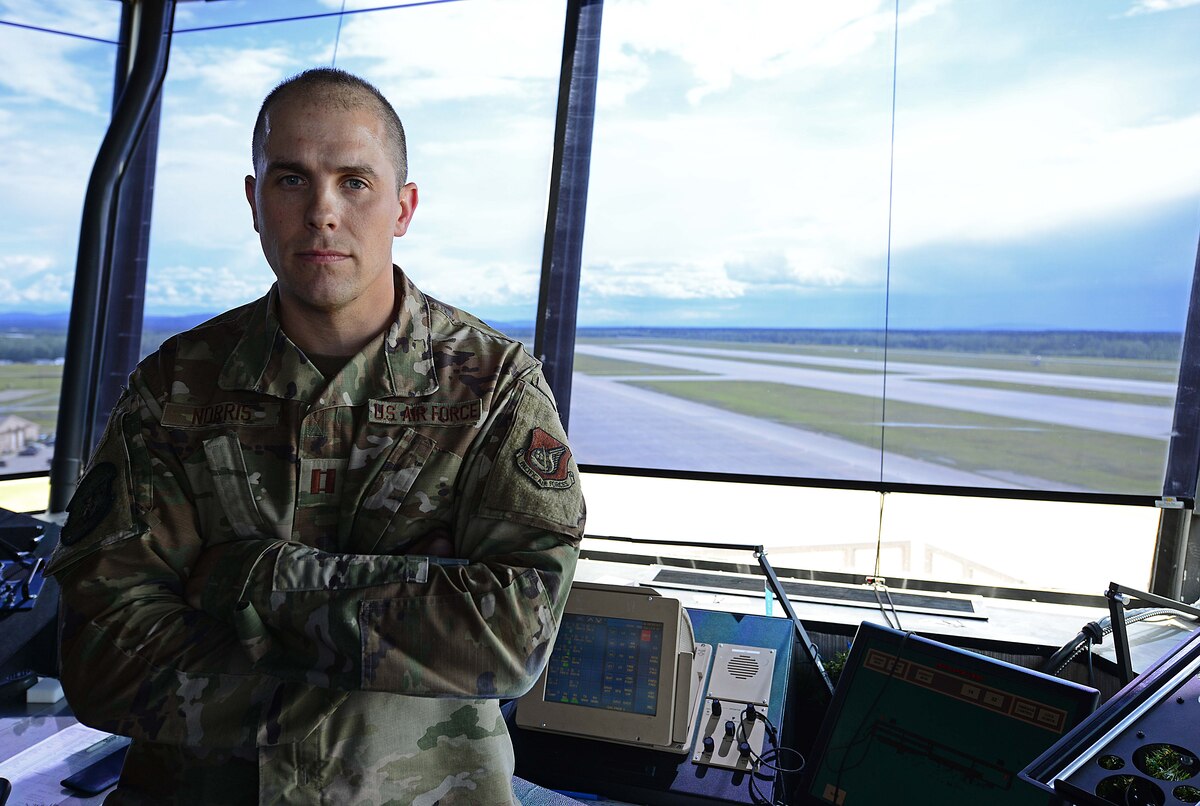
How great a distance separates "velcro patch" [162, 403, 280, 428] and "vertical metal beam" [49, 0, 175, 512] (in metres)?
3.33

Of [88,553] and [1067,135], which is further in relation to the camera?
[1067,135]

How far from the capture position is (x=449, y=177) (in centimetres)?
368

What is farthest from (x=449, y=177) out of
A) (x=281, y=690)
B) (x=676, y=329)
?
(x=281, y=690)

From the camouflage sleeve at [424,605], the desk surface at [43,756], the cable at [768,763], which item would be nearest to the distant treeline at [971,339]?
the cable at [768,763]

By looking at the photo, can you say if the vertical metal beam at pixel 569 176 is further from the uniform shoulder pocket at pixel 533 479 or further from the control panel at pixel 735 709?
the uniform shoulder pocket at pixel 533 479

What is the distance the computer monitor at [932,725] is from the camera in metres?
1.53

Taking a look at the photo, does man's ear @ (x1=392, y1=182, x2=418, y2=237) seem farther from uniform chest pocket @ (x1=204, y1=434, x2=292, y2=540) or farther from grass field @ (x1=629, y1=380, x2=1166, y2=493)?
grass field @ (x1=629, y1=380, x2=1166, y2=493)

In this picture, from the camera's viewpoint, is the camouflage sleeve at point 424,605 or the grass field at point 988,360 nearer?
the camouflage sleeve at point 424,605

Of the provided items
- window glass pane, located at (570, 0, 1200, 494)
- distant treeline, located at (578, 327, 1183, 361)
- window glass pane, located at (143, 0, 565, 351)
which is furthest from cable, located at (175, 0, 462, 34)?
distant treeline, located at (578, 327, 1183, 361)

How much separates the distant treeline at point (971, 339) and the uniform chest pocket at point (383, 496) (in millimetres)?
2380

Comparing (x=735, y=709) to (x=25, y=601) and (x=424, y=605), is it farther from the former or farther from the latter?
(x=25, y=601)

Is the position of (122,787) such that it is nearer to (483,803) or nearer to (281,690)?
(281,690)

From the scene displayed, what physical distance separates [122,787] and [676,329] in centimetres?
297

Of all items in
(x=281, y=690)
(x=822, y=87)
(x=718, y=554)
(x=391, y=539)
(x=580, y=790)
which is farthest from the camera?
(x=822, y=87)
